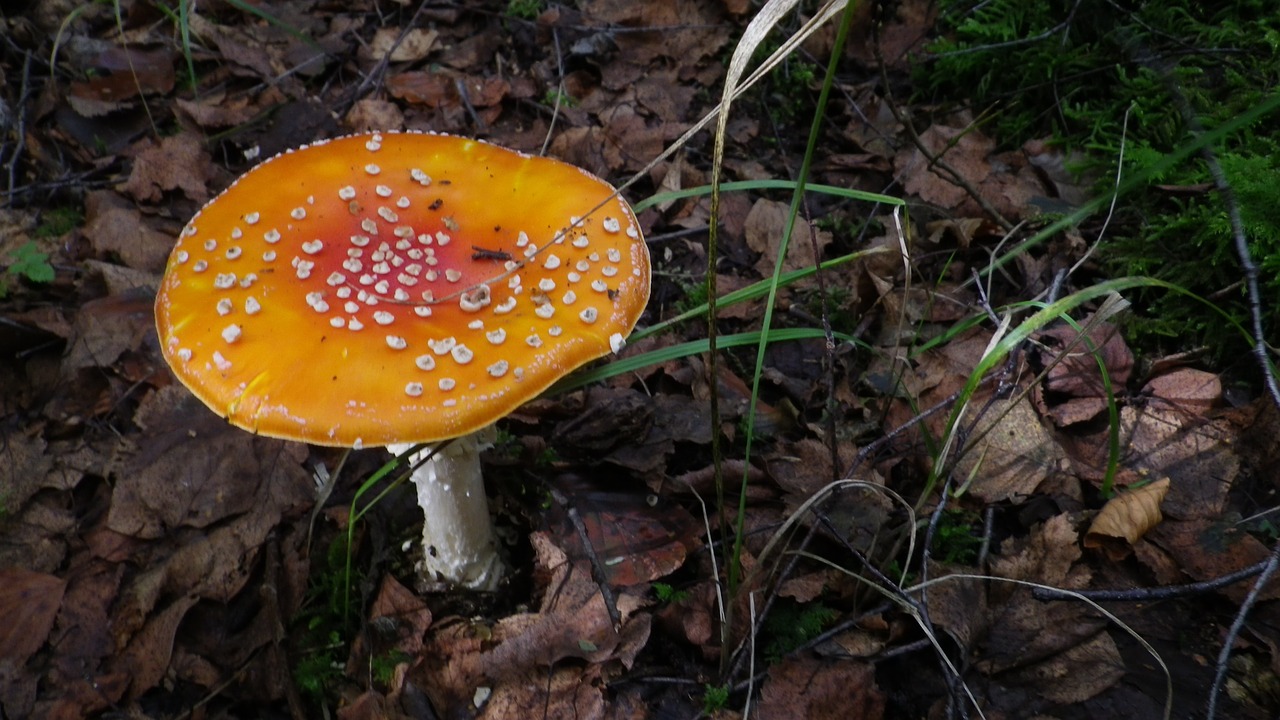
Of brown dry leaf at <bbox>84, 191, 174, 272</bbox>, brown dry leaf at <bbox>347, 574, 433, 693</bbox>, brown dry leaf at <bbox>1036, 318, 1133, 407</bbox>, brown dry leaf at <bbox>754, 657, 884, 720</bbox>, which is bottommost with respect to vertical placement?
brown dry leaf at <bbox>347, 574, 433, 693</bbox>

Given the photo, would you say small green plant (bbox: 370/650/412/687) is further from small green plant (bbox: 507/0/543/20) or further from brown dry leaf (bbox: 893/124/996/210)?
small green plant (bbox: 507/0/543/20)

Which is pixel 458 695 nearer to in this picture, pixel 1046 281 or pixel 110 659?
pixel 110 659

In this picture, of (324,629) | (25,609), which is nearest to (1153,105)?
(324,629)

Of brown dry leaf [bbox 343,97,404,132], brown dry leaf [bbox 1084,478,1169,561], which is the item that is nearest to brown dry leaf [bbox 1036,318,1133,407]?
brown dry leaf [bbox 1084,478,1169,561]

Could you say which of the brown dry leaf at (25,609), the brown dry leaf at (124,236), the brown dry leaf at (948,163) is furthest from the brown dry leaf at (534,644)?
the brown dry leaf at (948,163)

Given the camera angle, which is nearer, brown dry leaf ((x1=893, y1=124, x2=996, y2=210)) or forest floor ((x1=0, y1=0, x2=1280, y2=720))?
forest floor ((x1=0, y1=0, x2=1280, y2=720))

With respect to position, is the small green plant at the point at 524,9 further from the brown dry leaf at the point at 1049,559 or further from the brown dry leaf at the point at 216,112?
the brown dry leaf at the point at 1049,559

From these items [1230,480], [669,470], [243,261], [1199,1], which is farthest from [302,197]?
[1199,1]
